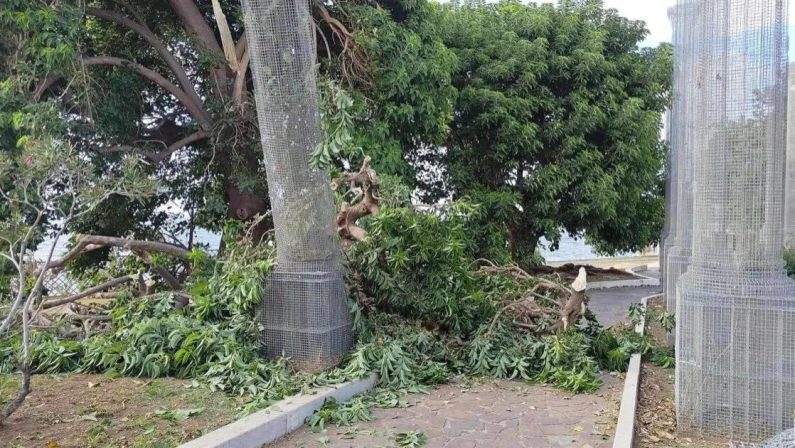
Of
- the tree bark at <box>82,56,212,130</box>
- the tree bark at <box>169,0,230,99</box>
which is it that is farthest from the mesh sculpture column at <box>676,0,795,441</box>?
the tree bark at <box>82,56,212,130</box>

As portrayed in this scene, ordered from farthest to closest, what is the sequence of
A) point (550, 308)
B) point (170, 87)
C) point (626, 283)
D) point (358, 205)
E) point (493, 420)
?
point (626, 283)
point (170, 87)
point (550, 308)
point (358, 205)
point (493, 420)

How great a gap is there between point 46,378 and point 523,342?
Result: 4976 millimetres

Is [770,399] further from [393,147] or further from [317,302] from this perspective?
[393,147]

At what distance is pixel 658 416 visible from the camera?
5.01 m

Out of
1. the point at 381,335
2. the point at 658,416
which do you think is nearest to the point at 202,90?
the point at 381,335

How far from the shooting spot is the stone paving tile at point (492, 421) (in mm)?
4562

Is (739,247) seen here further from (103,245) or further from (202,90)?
(202,90)

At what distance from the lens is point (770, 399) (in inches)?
167

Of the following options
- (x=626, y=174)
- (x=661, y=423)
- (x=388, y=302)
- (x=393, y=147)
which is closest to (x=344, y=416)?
(x=388, y=302)

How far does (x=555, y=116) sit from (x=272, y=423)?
1223 cm

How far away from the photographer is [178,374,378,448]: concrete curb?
4.06m

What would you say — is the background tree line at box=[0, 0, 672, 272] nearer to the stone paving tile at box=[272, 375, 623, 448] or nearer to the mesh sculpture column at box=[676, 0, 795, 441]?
the stone paving tile at box=[272, 375, 623, 448]

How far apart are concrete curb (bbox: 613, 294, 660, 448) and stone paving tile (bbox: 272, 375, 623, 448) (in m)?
0.14

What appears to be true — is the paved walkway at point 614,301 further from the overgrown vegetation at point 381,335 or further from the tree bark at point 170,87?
the tree bark at point 170,87
